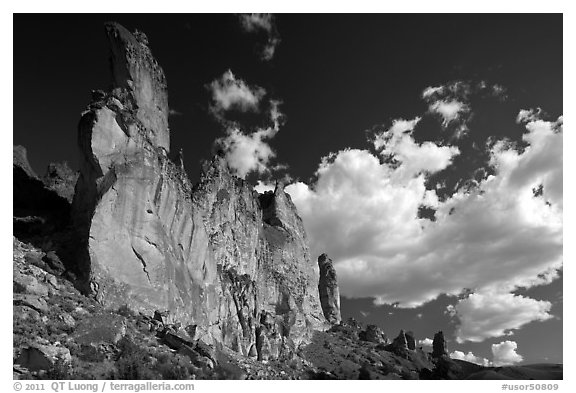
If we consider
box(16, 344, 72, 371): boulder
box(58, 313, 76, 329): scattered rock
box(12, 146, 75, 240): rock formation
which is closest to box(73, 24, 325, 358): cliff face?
box(12, 146, 75, 240): rock formation

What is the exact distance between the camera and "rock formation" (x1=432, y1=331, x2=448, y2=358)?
12252 cm

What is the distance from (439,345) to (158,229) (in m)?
104

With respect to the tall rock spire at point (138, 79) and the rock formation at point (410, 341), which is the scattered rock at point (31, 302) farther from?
the rock formation at point (410, 341)

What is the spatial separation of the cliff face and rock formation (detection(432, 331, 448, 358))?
50751 mm

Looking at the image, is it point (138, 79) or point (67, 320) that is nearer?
point (67, 320)

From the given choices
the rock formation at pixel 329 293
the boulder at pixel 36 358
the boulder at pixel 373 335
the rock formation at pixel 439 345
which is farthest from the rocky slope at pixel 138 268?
the rock formation at pixel 329 293

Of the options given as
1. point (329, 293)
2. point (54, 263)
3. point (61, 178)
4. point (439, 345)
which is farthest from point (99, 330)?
point (329, 293)

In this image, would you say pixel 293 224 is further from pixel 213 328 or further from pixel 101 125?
pixel 101 125

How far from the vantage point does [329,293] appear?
146250 mm

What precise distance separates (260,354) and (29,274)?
154ft

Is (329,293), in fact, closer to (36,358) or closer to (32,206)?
(32,206)

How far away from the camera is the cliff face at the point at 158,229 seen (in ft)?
143
